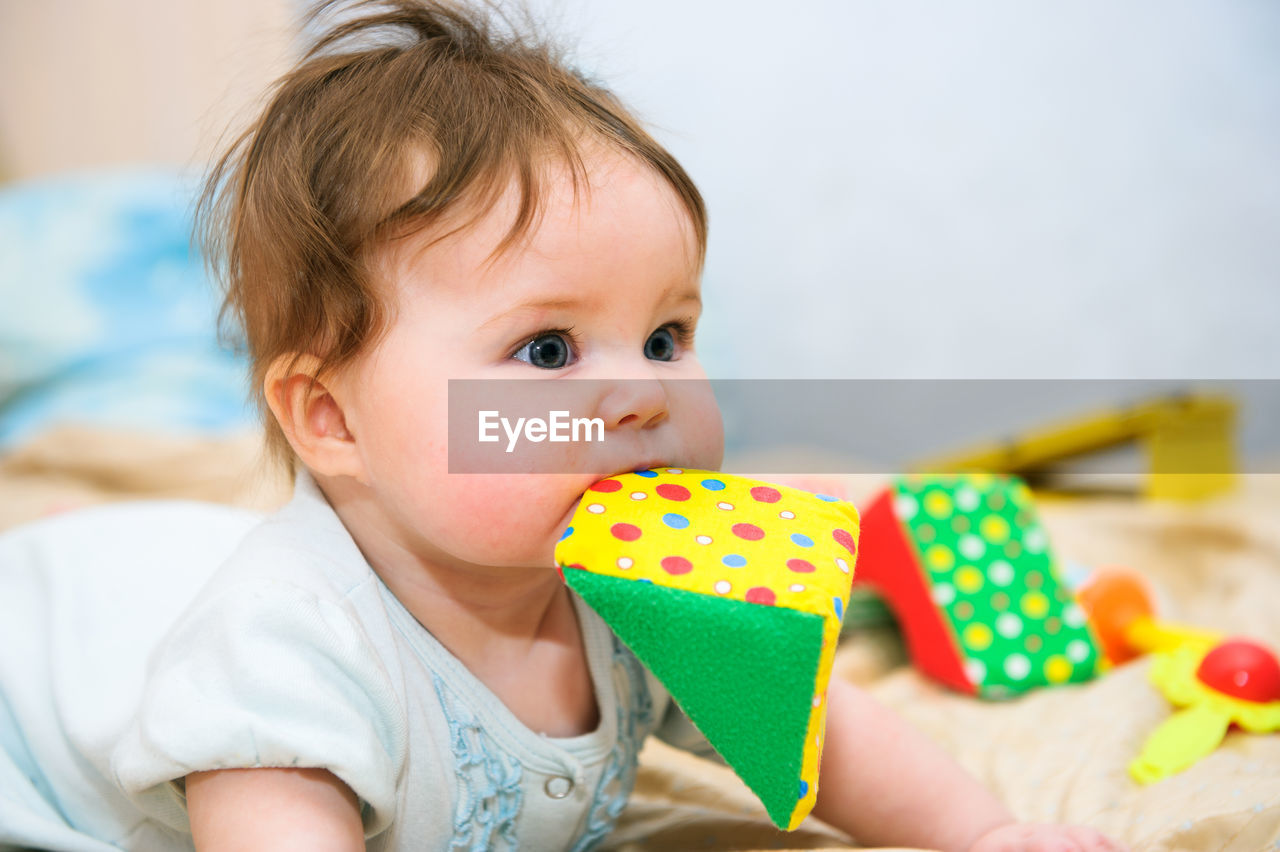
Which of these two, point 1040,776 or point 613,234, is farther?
point 1040,776

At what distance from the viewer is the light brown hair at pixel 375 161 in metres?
0.63

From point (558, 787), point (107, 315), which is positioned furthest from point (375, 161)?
point (107, 315)

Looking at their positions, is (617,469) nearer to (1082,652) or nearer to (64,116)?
(1082,652)

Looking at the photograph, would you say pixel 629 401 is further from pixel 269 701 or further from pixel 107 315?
pixel 107 315

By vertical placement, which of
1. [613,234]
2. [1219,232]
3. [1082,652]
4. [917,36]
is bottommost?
[1082,652]

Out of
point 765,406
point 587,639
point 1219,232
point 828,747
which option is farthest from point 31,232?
point 1219,232

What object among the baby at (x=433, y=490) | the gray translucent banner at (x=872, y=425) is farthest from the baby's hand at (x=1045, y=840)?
the gray translucent banner at (x=872, y=425)

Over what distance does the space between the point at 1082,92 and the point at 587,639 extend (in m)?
1.69

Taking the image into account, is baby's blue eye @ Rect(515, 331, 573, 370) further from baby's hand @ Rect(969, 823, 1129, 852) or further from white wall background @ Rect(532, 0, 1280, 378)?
white wall background @ Rect(532, 0, 1280, 378)

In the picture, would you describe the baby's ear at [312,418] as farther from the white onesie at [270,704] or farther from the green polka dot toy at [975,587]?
the green polka dot toy at [975,587]

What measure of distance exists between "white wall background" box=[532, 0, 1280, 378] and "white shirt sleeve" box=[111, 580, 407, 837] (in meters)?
1.43

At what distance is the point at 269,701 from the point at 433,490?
152 millimetres

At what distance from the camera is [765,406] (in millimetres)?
2418

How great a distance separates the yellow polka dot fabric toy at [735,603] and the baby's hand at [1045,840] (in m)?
0.20
